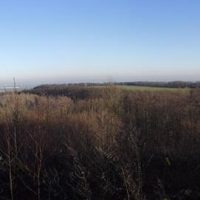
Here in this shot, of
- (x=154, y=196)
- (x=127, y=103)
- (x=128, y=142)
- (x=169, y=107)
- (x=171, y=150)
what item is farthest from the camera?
(x=127, y=103)

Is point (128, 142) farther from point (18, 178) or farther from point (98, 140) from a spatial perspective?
point (18, 178)

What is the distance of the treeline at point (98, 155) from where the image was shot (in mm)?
10102

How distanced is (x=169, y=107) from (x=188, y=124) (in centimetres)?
368

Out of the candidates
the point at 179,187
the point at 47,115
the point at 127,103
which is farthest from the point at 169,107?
the point at 179,187

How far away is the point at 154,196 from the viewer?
998cm

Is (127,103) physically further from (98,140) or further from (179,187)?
(179,187)

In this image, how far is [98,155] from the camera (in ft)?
36.4

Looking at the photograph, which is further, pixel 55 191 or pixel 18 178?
pixel 18 178

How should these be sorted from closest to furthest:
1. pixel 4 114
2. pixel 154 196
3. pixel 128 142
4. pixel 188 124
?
pixel 154 196
pixel 128 142
pixel 188 124
pixel 4 114

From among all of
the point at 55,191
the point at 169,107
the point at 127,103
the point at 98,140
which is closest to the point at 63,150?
the point at 98,140

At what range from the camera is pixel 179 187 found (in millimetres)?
10391

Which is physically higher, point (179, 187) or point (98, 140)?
point (98, 140)

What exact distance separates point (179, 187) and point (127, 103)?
10233mm

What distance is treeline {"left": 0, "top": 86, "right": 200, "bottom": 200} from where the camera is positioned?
10102 millimetres
